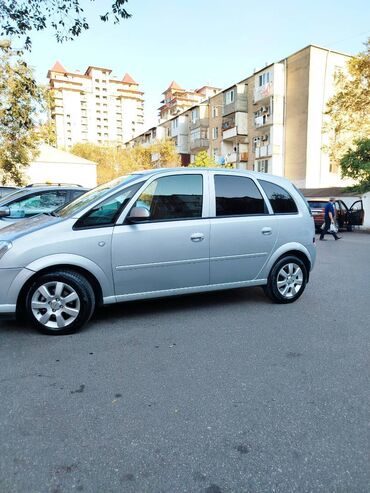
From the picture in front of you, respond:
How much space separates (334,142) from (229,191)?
23.7 m

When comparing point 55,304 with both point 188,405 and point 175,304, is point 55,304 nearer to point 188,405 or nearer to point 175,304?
point 175,304

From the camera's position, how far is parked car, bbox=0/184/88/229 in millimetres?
6789

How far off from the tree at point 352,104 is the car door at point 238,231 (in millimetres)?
20118

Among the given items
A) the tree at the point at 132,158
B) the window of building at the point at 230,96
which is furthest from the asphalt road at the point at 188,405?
the tree at the point at 132,158

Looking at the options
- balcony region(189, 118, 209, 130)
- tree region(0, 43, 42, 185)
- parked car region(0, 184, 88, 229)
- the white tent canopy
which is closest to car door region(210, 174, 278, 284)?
parked car region(0, 184, 88, 229)

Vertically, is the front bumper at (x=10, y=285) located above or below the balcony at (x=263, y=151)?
below

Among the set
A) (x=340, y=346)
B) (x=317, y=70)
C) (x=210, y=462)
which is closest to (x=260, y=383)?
(x=210, y=462)

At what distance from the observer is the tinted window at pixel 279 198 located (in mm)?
5012

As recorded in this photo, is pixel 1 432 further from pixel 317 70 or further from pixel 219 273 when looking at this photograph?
pixel 317 70

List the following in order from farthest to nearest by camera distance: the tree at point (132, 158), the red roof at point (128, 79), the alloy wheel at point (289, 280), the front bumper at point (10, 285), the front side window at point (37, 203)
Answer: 1. the red roof at point (128, 79)
2. the tree at point (132, 158)
3. the front side window at point (37, 203)
4. the alloy wheel at point (289, 280)
5. the front bumper at point (10, 285)

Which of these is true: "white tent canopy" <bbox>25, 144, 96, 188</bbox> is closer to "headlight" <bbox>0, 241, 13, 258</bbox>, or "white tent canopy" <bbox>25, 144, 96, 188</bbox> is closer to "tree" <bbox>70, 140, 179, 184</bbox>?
"tree" <bbox>70, 140, 179, 184</bbox>

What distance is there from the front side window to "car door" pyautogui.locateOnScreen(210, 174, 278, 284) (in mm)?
3862

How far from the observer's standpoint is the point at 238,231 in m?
4.69

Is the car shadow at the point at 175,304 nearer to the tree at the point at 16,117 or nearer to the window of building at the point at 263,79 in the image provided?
the tree at the point at 16,117
